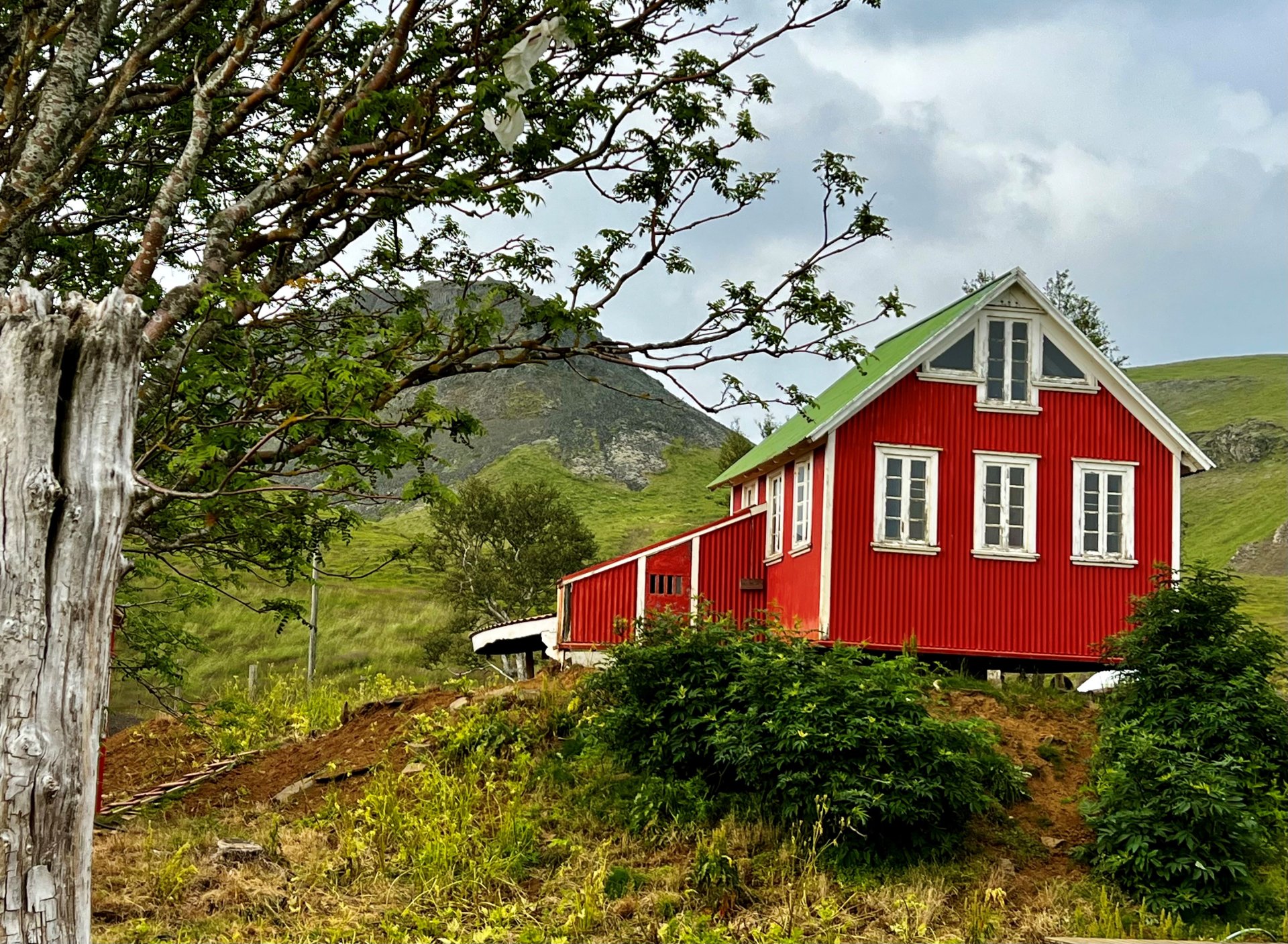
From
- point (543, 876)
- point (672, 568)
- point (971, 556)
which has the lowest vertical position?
point (543, 876)

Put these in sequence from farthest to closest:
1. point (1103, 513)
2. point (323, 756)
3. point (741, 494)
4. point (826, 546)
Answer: point (741, 494) → point (1103, 513) → point (826, 546) → point (323, 756)

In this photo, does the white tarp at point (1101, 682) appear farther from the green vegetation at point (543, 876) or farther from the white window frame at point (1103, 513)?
the green vegetation at point (543, 876)

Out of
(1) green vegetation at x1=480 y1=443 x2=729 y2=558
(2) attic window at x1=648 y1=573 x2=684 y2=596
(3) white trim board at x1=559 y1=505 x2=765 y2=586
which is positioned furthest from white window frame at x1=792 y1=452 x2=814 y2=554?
(1) green vegetation at x1=480 y1=443 x2=729 y2=558

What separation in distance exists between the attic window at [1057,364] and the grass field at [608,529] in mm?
6522

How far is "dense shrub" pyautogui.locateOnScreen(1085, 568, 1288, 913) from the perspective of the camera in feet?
38.4

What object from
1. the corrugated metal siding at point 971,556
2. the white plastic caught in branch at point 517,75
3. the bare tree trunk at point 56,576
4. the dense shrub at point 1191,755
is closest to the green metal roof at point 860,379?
the corrugated metal siding at point 971,556

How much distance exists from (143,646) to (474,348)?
728cm

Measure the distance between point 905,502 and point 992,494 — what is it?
1.38 meters

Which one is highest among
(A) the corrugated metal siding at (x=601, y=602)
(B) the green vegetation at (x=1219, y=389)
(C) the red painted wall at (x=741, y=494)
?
(B) the green vegetation at (x=1219, y=389)

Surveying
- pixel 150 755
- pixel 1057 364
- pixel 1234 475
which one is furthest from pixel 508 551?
pixel 1234 475

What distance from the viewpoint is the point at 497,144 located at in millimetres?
11312

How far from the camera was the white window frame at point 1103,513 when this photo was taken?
19234 millimetres

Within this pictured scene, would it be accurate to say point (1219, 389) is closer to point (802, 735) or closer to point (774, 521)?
point (774, 521)

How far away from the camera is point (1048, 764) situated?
1499 centimetres
